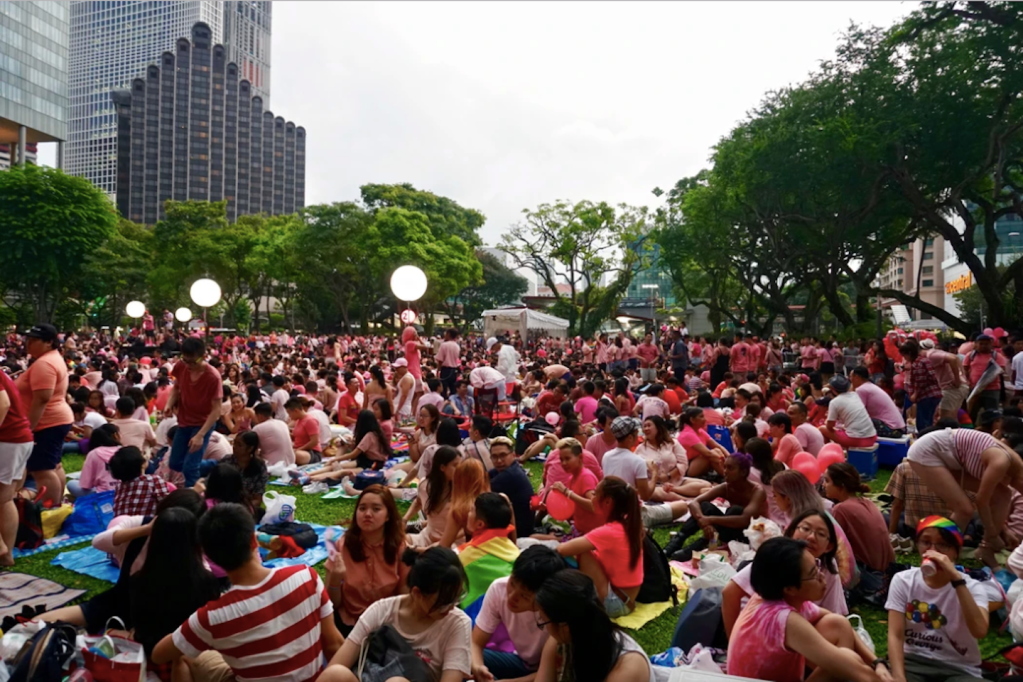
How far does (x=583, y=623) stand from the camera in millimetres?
2625

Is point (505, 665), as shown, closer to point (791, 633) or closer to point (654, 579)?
point (791, 633)

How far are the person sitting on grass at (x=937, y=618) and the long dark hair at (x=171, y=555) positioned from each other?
3151 millimetres

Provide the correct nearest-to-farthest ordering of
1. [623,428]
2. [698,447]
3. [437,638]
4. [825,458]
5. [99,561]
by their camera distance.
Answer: [437,638] < [99,561] < [623,428] < [825,458] < [698,447]

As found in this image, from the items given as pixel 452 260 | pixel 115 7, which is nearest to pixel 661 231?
pixel 452 260

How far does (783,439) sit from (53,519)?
6565 mm

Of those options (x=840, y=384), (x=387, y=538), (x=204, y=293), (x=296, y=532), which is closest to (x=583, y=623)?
(x=387, y=538)

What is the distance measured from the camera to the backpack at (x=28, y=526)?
6.03m

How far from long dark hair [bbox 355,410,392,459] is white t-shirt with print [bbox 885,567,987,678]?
6179 millimetres

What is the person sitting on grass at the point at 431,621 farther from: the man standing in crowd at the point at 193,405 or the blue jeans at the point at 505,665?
the man standing in crowd at the point at 193,405

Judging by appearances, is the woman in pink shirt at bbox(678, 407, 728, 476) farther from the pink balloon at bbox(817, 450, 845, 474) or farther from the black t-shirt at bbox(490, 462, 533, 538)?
the black t-shirt at bbox(490, 462, 533, 538)

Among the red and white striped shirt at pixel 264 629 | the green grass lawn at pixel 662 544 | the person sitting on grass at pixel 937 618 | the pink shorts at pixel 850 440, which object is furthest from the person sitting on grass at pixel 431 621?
the pink shorts at pixel 850 440

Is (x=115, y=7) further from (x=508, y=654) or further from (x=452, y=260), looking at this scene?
(x=508, y=654)

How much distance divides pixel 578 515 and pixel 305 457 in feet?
15.8

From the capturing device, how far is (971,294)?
50.8 metres
